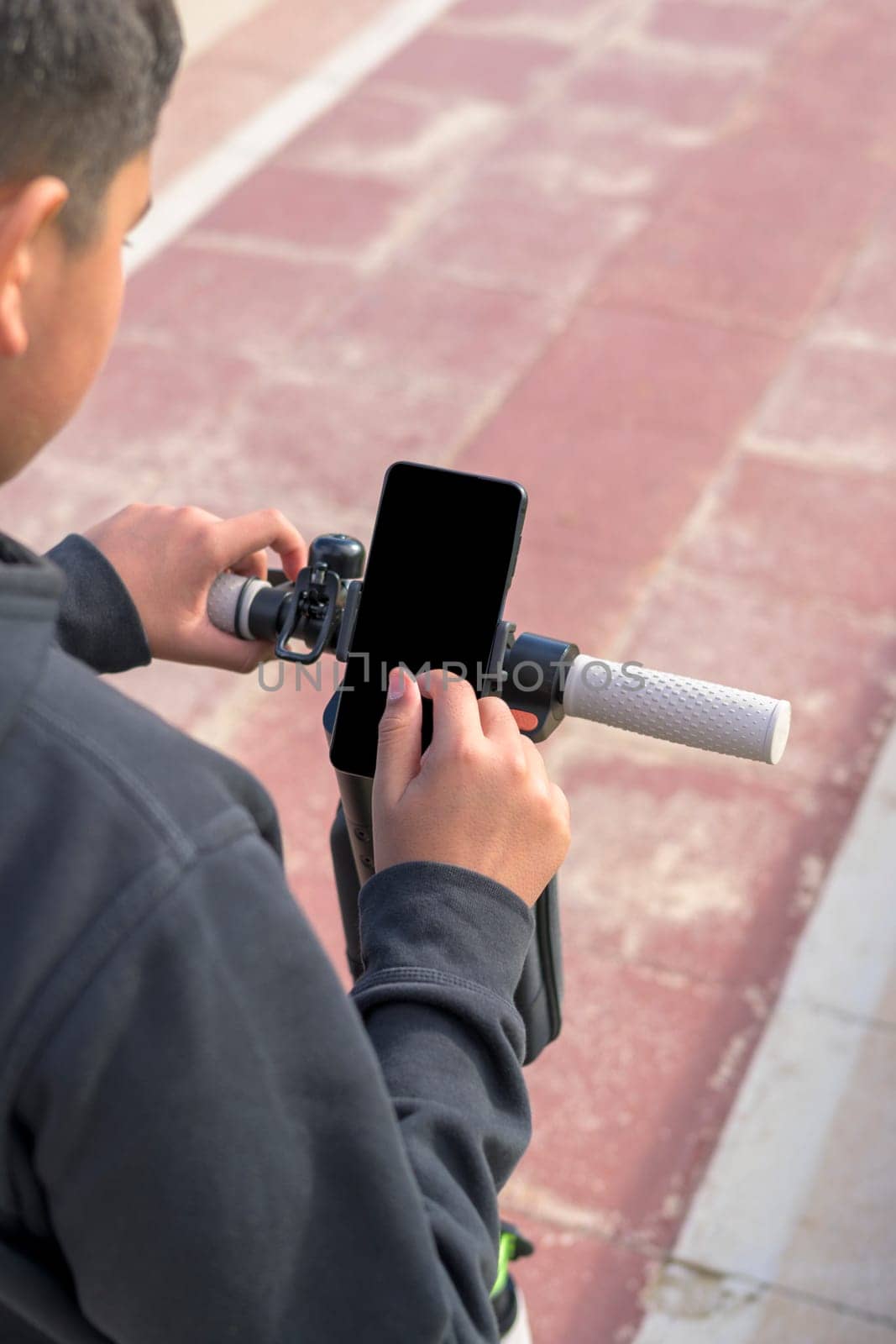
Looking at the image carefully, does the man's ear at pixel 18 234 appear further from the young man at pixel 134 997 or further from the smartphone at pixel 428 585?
the smartphone at pixel 428 585

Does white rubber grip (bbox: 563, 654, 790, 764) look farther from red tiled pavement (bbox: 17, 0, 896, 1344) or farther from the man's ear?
red tiled pavement (bbox: 17, 0, 896, 1344)

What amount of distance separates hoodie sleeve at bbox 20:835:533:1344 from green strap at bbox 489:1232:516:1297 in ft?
3.49

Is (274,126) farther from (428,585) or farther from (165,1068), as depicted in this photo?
(165,1068)

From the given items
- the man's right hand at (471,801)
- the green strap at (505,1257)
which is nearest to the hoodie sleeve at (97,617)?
the man's right hand at (471,801)

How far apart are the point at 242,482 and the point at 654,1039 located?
106 inches

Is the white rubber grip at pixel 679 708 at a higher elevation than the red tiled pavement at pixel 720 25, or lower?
higher

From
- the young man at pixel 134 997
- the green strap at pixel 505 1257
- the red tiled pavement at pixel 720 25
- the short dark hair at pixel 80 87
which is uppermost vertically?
the short dark hair at pixel 80 87

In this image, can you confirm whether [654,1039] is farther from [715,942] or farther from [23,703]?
[23,703]

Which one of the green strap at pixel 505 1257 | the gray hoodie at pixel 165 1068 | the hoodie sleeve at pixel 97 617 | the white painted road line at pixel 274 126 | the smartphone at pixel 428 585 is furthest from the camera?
the white painted road line at pixel 274 126

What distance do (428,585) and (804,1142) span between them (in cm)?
221

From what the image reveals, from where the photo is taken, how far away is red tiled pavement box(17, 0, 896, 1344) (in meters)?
3.54

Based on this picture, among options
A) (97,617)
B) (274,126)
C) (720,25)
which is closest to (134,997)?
(97,617)

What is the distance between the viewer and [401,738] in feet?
4.34

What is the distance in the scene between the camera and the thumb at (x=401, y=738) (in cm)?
131
